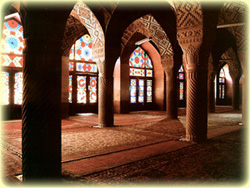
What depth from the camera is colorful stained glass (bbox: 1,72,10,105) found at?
9.77 meters

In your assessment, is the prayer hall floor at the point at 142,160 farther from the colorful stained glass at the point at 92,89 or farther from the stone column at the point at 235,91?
the stone column at the point at 235,91

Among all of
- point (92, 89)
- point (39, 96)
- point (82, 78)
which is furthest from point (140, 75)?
point (39, 96)

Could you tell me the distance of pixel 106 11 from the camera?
763 cm

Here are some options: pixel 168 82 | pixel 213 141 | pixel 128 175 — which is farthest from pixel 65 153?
pixel 168 82

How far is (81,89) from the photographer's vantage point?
41.7ft

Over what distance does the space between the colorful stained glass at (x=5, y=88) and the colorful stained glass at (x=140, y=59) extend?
7474 millimetres

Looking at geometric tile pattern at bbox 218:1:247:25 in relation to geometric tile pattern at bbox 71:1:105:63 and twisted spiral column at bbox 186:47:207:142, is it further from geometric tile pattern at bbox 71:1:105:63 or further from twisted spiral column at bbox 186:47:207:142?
geometric tile pattern at bbox 71:1:105:63

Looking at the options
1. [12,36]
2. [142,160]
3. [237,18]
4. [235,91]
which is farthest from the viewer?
[235,91]

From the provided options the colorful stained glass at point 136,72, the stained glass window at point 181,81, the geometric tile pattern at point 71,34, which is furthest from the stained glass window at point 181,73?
the geometric tile pattern at point 71,34

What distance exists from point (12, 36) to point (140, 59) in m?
8.09

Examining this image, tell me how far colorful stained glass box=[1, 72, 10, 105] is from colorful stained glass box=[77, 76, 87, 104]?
12.0 ft

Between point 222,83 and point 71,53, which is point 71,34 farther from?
point 222,83

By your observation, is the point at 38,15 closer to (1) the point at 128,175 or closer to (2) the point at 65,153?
(1) the point at 128,175

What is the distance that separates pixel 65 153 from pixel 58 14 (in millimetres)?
2689
